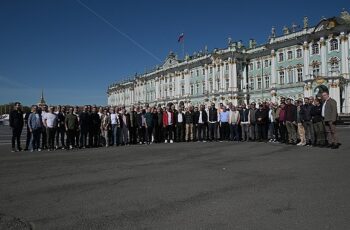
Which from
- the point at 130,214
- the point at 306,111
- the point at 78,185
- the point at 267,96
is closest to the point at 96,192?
the point at 78,185

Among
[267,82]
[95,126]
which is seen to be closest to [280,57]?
[267,82]

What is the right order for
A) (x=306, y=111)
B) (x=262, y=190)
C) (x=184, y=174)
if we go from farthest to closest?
(x=306, y=111) → (x=184, y=174) → (x=262, y=190)

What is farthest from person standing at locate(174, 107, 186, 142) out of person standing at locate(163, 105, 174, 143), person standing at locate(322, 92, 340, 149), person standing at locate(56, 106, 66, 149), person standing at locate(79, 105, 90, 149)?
person standing at locate(322, 92, 340, 149)

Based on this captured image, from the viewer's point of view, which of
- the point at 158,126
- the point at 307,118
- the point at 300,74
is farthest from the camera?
the point at 300,74

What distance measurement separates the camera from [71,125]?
16703 millimetres

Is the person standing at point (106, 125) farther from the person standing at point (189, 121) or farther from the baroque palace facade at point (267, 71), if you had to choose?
the baroque palace facade at point (267, 71)

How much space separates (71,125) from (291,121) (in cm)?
1067

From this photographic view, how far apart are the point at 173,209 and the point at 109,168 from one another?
4.74 m

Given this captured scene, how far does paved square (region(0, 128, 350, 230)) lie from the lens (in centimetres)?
485

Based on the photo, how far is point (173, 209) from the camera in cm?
541

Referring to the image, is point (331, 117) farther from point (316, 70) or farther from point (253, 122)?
point (316, 70)

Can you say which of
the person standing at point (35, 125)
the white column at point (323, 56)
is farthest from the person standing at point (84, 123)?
the white column at point (323, 56)

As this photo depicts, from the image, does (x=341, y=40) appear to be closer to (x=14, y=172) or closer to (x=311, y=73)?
(x=311, y=73)

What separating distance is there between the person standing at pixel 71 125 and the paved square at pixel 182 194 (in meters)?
6.21
